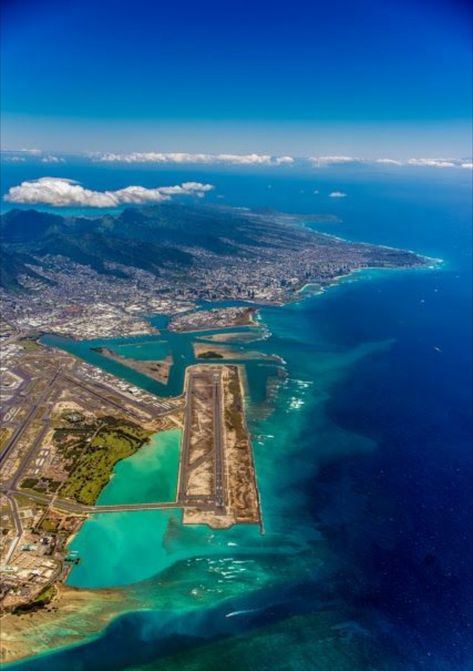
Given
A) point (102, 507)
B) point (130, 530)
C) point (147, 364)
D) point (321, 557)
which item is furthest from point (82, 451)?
point (321, 557)

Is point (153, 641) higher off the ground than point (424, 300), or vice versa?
point (424, 300)

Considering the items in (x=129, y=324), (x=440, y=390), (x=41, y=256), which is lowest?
(x=440, y=390)

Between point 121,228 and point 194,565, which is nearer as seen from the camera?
point 194,565

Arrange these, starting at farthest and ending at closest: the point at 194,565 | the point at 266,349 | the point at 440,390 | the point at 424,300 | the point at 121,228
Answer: the point at 121,228
the point at 424,300
the point at 266,349
the point at 440,390
the point at 194,565

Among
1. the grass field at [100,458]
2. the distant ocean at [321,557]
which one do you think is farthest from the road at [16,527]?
the distant ocean at [321,557]

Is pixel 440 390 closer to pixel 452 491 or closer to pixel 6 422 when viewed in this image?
pixel 452 491

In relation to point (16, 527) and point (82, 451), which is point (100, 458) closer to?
point (82, 451)

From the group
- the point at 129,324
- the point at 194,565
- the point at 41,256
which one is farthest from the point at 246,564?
the point at 41,256

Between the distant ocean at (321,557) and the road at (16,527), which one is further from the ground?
the road at (16,527)

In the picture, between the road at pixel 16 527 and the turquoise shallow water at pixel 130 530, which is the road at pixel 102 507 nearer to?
the turquoise shallow water at pixel 130 530

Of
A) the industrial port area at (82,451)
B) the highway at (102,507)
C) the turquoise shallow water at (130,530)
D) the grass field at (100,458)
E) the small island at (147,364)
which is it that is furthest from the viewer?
the small island at (147,364)

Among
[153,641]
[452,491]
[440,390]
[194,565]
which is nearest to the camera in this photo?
[153,641]
